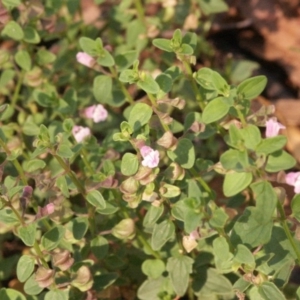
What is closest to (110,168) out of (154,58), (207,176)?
(207,176)

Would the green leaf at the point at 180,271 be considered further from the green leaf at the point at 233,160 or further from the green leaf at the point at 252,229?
the green leaf at the point at 233,160

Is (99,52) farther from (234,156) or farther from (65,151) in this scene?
(234,156)

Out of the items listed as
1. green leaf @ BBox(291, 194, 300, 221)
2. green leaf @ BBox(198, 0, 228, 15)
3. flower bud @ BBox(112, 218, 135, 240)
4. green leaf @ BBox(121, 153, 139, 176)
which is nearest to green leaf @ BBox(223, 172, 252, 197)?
green leaf @ BBox(291, 194, 300, 221)

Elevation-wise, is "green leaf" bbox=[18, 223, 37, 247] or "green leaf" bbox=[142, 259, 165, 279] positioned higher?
"green leaf" bbox=[18, 223, 37, 247]

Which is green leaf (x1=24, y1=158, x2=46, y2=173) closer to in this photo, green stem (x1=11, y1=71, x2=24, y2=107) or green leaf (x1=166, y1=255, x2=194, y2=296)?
green leaf (x1=166, y1=255, x2=194, y2=296)

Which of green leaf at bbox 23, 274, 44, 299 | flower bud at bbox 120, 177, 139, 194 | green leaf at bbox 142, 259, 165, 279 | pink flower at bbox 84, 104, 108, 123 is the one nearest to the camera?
flower bud at bbox 120, 177, 139, 194

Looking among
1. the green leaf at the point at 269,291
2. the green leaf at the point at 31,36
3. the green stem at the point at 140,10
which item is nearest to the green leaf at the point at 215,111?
the green leaf at the point at 269,291

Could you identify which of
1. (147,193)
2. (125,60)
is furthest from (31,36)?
(147,193)
